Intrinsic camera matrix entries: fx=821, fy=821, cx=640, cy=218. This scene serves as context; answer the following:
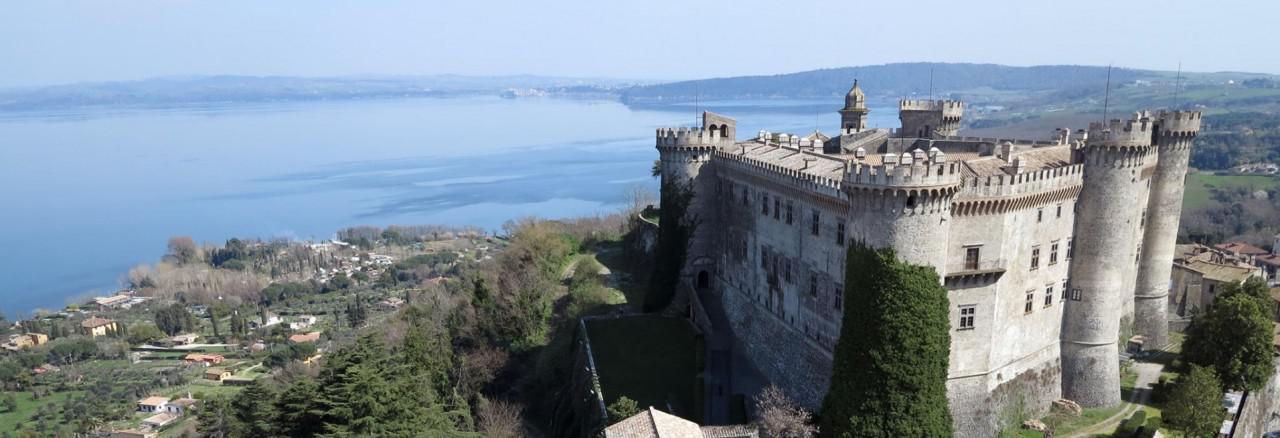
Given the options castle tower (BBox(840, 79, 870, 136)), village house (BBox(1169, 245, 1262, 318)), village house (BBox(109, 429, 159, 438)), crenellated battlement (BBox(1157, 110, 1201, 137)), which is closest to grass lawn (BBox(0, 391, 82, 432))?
village house (BBox(109, 429, 159, 438))

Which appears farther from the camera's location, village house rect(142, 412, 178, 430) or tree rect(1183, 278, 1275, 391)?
village house rect(142, 412, 178, 430)

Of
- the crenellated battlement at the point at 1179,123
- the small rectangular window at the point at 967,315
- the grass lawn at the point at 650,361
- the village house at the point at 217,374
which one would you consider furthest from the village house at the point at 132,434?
the crenellated battlement at the point at 1179,123

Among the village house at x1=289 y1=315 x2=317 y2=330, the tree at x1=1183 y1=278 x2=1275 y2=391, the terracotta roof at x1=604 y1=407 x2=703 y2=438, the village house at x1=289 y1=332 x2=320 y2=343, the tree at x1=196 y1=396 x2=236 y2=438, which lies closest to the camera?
the terracotta roof at x1=604 y1=407 x2=703 y2=438

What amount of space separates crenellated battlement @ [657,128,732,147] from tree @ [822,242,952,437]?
18.1 m

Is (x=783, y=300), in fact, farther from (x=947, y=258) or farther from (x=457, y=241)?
(x=457, y=241)

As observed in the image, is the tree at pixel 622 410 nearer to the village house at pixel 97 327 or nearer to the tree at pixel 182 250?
the village house at pixel 97 327

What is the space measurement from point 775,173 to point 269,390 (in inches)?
A: 1106

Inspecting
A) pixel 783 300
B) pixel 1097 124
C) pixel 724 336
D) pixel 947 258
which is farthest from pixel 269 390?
pixel 1097 124

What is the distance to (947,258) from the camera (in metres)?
27.6

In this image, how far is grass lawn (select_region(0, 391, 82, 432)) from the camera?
273 ft

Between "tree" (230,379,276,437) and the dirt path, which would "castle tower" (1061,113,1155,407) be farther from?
"tree" (230,379,276,437)

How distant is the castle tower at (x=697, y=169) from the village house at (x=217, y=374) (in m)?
67.6

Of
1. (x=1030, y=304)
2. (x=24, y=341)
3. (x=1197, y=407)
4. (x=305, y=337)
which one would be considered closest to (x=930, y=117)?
(x=1030, y=304)

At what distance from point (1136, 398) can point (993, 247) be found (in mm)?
11206
